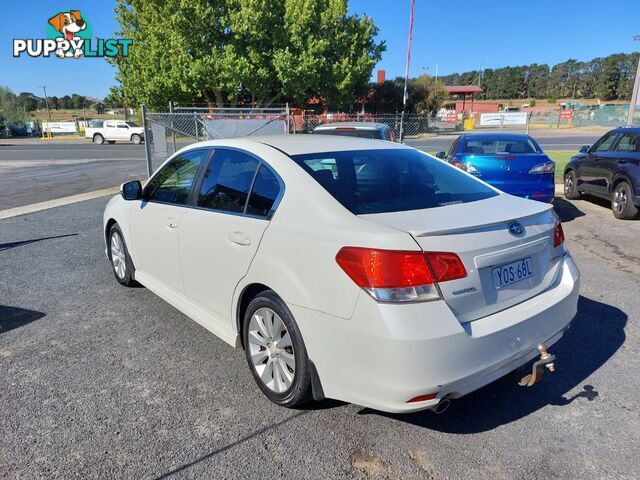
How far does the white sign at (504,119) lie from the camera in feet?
133

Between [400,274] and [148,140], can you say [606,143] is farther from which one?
[148,140]

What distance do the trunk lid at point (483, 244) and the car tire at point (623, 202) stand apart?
253 inches

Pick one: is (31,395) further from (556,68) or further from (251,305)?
(556,68)

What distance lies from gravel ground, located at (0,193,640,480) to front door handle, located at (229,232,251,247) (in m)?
0.97

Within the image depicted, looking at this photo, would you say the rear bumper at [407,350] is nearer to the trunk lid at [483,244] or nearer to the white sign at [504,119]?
the trunk lid at [483,244]

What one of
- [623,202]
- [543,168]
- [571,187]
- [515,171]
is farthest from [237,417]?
[571,187]

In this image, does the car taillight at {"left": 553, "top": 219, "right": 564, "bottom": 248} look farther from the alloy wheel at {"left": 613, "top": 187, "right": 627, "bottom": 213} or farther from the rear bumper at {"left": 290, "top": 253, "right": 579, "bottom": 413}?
the alloy wheel at {"left": 613, "top": 187, "right": 627, "bottom": 213}

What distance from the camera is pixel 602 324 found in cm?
407

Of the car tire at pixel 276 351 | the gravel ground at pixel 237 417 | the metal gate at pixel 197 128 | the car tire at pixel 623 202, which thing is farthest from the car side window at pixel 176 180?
the metal gate at pixel 197 128

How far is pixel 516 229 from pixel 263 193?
1496 millimetres

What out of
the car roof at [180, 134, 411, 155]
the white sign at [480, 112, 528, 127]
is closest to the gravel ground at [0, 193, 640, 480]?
the car roof at [180, 134, 411, 155]

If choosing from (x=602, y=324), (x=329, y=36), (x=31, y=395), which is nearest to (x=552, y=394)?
(x=602, y=324)

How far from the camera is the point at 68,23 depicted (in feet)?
113

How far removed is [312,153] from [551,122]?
59.2 metres
